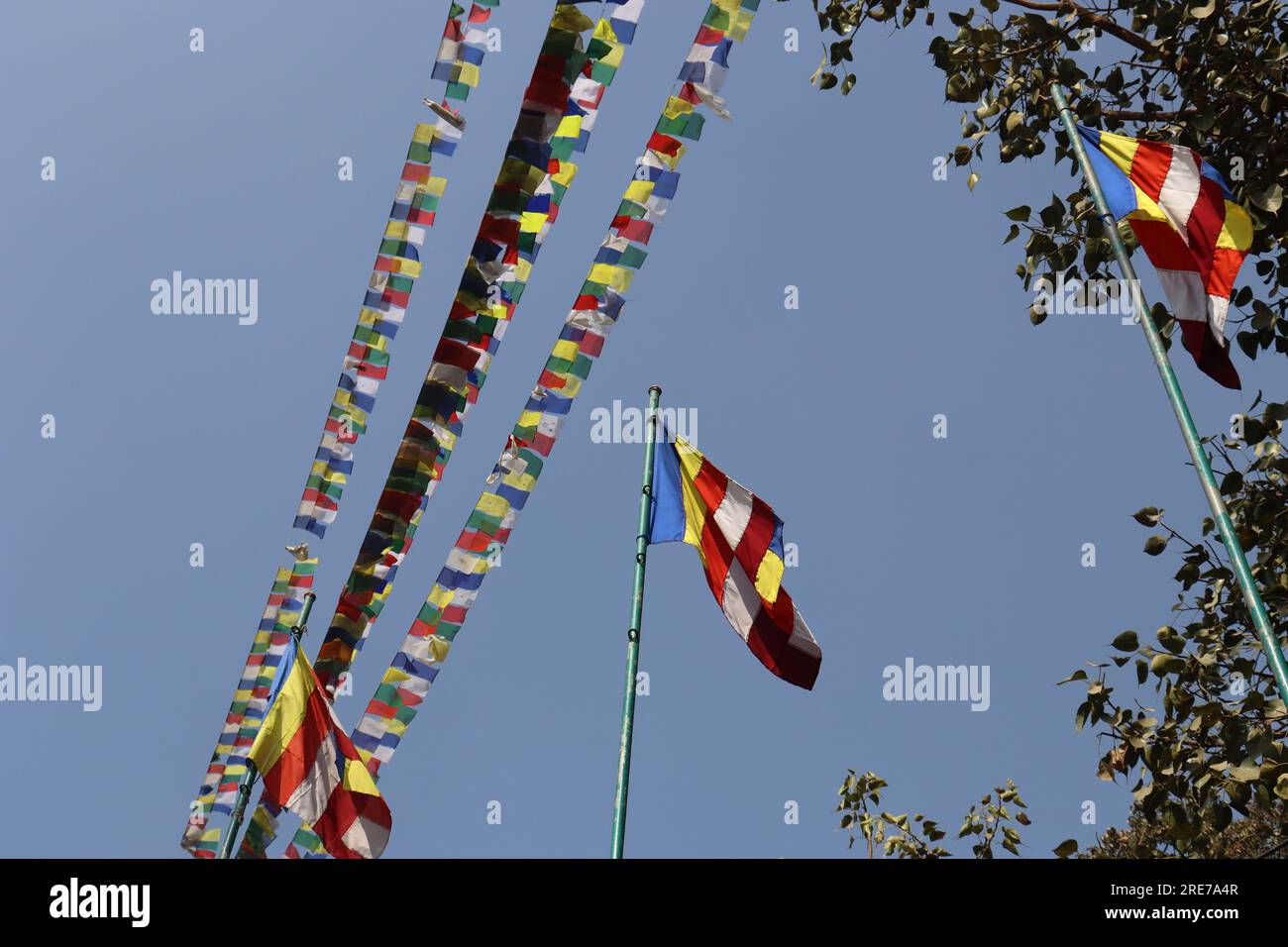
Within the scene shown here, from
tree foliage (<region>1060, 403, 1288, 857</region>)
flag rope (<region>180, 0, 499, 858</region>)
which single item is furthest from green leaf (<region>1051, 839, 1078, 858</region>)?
flag rope (<region>180, 0, 499, 858</region>)

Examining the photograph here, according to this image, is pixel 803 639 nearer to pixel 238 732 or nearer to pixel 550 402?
pixel 550 402

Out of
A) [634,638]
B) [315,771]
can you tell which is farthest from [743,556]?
[315,771]

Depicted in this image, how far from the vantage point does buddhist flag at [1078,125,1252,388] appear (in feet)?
26.8

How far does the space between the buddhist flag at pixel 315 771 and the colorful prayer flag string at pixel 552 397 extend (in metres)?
0.43

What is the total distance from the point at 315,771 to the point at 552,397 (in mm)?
2914

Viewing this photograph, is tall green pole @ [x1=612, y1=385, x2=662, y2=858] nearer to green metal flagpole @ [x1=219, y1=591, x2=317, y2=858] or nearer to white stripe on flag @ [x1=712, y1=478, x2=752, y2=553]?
white stripe on flag @ [x1=712, y1=478, x2=752, y2=553]

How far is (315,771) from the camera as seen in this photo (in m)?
7.81

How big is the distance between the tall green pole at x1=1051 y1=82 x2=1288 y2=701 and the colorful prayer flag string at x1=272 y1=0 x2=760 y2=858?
265cm

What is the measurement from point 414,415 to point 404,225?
4.70 feet

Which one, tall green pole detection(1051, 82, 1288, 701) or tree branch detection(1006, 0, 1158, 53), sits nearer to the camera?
tall green pole detection(1051, 82, 1288, 701)
